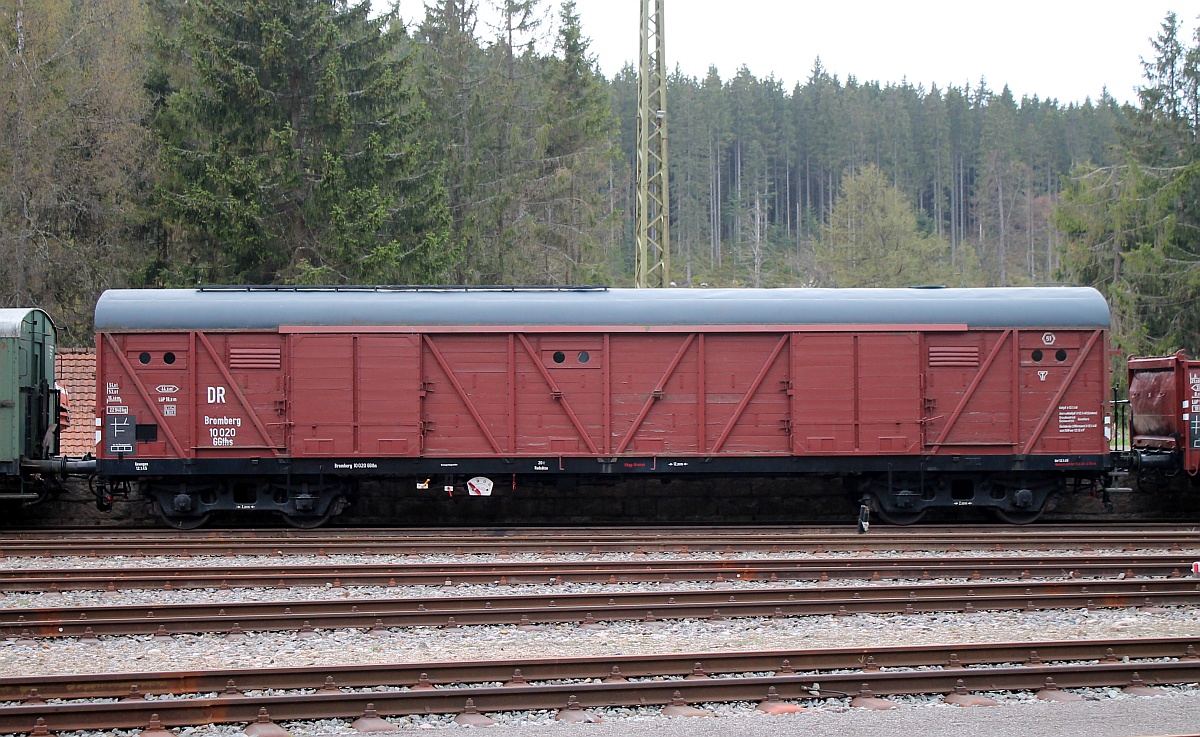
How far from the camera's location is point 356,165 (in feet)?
87.7

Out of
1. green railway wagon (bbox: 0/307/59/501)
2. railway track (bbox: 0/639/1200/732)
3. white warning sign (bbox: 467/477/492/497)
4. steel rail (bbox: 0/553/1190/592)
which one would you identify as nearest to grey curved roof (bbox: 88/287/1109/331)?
green railway wagon (bbox: 0/307/59/501)

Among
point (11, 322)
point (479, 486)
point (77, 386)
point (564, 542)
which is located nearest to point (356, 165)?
point (77, 386)

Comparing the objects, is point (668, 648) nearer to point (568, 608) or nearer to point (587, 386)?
point (568, 608)

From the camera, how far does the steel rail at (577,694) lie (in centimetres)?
671

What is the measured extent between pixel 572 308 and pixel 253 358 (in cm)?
479

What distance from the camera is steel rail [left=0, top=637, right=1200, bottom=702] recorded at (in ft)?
23.5

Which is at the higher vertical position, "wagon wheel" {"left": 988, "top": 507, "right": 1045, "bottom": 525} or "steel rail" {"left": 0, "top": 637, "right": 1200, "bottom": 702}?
"steel rail" {"left": 0, "top": 637, "right": 1200, "bottom": 702}

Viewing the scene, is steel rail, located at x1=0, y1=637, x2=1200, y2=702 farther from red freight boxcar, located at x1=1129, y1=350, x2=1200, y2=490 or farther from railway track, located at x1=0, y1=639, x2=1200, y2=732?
red freight boxcar, located at x1=1129, y1=350, x2=1200, y2=490

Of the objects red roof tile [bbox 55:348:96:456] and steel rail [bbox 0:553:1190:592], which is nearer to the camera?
steel rail [bbox 0:553:1190:592]

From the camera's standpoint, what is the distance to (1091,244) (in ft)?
115

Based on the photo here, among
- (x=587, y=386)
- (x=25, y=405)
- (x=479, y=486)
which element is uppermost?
(x=587, y=386)

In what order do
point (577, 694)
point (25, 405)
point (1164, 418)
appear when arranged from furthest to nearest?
point (1164, 418), point (25, 405), point (577, 694)

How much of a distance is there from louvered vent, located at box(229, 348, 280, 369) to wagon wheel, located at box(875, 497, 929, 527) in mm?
9375

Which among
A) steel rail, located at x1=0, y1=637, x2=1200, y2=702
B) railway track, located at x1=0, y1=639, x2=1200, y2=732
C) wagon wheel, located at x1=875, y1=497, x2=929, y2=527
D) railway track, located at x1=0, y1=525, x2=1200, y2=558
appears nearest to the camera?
railway track, located at x1=0, y1=639, x2=1200, y2=732
